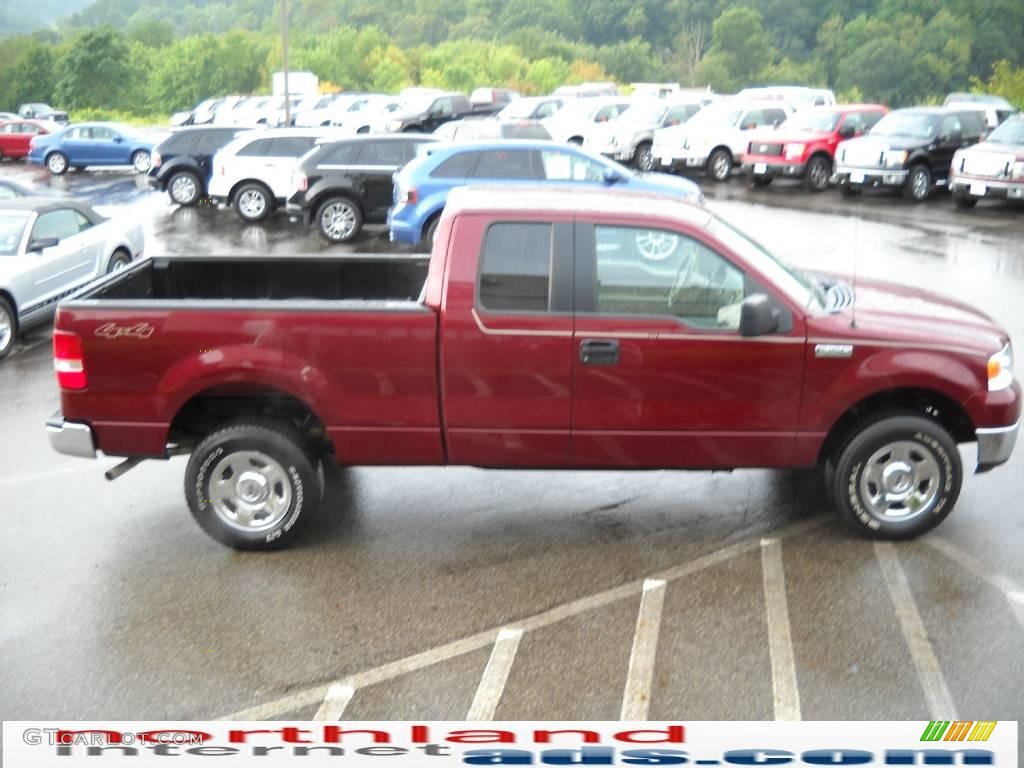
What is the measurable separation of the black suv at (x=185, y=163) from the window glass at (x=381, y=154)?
6.26 m

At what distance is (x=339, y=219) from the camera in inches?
691

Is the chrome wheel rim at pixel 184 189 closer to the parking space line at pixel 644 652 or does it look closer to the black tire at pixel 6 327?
the black tire at pixel 6 327

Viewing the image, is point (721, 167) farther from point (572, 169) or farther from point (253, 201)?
point (572, 169)

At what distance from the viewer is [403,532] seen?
22.4 ft

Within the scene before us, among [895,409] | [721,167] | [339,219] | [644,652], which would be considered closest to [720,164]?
[721,167]

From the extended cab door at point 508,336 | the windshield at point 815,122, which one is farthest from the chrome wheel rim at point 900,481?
the windshield at point 815,122

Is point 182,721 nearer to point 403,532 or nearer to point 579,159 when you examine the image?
point 403,532

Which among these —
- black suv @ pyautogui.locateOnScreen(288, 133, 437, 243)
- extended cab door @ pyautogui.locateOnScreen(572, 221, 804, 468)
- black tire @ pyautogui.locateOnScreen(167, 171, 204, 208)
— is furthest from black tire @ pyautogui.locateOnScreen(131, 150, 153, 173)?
extended cab door @ pyautogui.locateOnScreen(572, 221, 804, 468)

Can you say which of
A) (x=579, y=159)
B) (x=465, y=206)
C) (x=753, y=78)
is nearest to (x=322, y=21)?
(x=753, y=78)

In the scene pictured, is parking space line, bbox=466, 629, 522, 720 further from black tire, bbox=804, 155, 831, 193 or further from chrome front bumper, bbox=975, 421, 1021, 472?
black tire, bbox=804, 155, 831, 193

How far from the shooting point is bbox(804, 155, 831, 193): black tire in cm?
2344

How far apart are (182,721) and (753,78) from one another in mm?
92011

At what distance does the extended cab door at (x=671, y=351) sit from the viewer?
20.3 feet

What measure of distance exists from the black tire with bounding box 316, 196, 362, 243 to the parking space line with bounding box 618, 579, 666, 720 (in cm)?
1230
